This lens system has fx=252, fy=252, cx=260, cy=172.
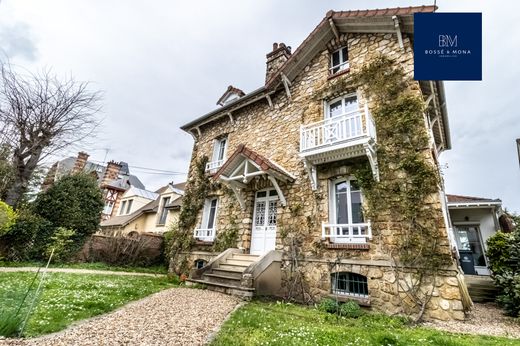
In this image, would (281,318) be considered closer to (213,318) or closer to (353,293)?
(213,318)

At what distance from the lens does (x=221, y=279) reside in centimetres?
746

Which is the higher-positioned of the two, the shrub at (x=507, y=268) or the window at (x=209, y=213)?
the window at (x=209, y=213)

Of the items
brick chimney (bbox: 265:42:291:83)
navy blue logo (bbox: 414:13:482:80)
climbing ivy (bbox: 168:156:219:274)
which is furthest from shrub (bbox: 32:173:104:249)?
navy blue logo (bbox: 414:13:482:80)

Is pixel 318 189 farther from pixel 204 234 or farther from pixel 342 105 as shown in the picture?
pixel 204 234

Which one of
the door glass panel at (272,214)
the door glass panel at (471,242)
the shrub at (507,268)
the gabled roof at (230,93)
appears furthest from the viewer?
→ the gabled roof at (230,93)

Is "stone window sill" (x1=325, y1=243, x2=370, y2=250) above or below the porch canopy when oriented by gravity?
below

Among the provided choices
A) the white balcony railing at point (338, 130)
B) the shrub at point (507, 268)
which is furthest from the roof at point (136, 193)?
the shrub at point (507, 268)

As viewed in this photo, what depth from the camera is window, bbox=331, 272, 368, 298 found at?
6.59 metres

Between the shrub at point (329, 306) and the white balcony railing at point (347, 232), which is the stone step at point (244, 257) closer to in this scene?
the white balcony railing at point (347, 232)

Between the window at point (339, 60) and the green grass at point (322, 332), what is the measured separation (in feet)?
26.0

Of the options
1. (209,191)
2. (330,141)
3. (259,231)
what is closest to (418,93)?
(330,141)

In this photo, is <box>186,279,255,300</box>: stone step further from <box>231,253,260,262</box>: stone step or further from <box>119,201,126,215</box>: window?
<box>119,201,126,215</box>: window

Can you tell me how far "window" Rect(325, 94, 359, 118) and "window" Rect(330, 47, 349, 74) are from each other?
3.93ft

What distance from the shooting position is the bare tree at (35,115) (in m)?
9.45
